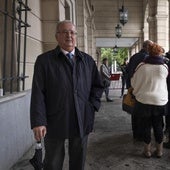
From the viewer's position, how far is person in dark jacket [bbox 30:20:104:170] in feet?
10.6

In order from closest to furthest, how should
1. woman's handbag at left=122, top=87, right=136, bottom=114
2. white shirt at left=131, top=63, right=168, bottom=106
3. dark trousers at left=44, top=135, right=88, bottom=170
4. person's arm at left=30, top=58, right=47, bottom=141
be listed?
1. person's arm at left=30, top=58, right=47, bottom=141
2. dark trousers at left=44, top=135, right=88, bottom=170
3. white shirt at left=131, top=63, right=168, bottom=106
4. woman's handbag at left=122, top=87, right=136, bottom=114

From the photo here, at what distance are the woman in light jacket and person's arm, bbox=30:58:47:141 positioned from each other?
91.8 inches

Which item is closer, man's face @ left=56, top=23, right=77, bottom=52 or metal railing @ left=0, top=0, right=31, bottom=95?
man's face @ left=56, top=23, right=77, bottom=52

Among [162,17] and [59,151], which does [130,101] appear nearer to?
[59,151]

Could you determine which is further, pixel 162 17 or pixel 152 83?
pixel 162 17

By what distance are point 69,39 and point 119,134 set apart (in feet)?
13.9

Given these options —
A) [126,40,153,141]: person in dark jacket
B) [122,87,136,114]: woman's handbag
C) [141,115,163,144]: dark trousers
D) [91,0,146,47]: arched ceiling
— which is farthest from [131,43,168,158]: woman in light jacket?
[91,0,146,47]: arched ceiling

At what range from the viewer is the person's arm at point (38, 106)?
3158mm

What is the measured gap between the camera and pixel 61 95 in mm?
3273

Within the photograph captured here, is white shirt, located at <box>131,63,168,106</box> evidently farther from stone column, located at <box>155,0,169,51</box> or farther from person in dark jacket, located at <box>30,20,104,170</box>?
stone column, located at <box>155,0,169,51</box>

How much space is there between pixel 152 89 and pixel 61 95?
230 cm

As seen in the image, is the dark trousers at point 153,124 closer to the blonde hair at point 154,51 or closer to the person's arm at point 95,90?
the blonde hair at point 154,51

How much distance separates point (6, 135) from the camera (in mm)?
4957

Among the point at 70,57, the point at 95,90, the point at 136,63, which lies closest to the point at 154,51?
the point at 136,63
